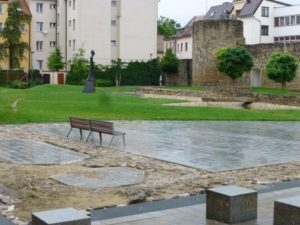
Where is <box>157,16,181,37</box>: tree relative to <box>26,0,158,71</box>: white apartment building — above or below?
above

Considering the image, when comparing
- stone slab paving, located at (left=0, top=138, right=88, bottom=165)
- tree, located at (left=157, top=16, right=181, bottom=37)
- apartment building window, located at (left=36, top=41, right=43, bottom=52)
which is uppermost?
tree, located at (left=157, top=16, right=181, bottom=37)

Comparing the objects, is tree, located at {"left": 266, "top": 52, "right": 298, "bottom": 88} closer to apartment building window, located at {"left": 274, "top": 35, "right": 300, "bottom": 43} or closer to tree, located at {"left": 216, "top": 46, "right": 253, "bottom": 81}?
tree, located at {"left": 216, "top": 46, "right": 253, "bottom": 81}

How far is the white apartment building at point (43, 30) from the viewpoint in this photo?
6931 cm

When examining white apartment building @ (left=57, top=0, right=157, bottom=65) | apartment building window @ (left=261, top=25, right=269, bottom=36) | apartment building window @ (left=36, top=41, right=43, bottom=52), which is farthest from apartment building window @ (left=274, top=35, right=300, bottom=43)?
apartment building window @ (left=36, top=41, right=43, bottom=52)

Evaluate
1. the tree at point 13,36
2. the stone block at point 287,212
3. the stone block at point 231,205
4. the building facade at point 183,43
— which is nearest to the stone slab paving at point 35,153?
the stone block at point 231,205

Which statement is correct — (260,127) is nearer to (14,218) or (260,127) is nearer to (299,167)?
(299,167)

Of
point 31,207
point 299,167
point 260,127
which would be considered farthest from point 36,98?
point 31,207

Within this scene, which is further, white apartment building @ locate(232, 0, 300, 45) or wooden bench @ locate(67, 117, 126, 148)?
white apartment building @ locate(232, 0, 300, 45)

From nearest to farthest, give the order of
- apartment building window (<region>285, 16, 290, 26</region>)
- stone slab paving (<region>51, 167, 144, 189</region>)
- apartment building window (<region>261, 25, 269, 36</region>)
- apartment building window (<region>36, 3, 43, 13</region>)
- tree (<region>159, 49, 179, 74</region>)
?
stone slab paving (<region>51, 167, 144, 189</region>) < tree (<region>159, 49, 179, 74</region>) < apartment building window (<region>285, 16, 290, 26</region>) < apartment building window (<region>261, 25, 269, 36</region>) < apartment building window (<region>36, 3, 43, 13</region>)

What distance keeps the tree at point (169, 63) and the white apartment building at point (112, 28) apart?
5.93m

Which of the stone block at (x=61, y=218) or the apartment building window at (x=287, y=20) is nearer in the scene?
the stone block at (x=61, y=218)

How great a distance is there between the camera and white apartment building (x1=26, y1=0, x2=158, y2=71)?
2432 inches

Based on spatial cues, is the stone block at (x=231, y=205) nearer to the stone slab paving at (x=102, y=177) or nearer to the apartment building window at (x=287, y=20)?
the stone slab paving at (x=102, y=177)

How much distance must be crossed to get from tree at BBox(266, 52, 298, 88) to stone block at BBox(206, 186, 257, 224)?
3343 cm
